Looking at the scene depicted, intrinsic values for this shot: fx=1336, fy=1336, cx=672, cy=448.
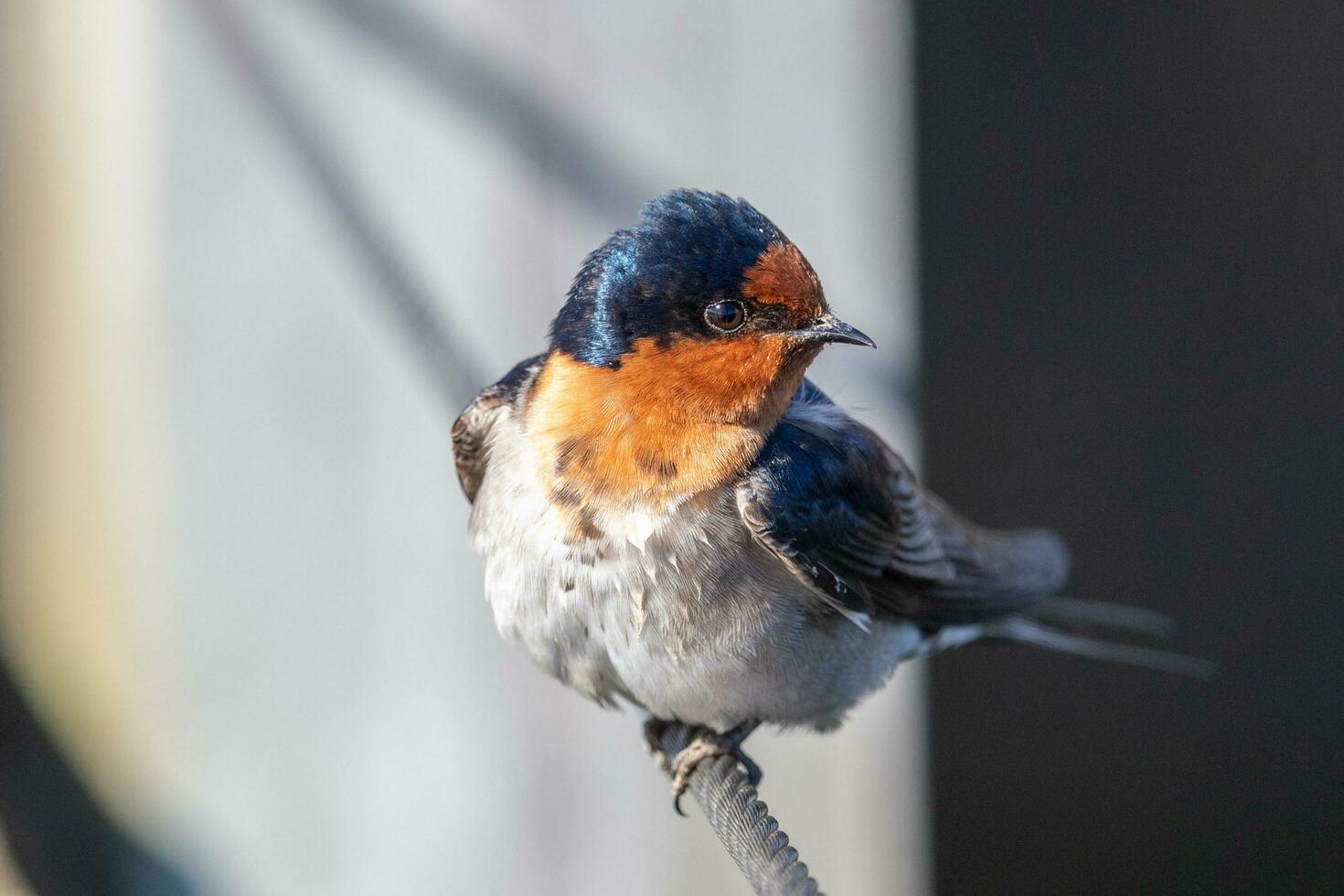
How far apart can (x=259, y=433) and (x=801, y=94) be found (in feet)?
5.06

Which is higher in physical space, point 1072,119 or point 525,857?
point 1072,119

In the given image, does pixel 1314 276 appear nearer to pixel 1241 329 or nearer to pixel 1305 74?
pixel 1241 329

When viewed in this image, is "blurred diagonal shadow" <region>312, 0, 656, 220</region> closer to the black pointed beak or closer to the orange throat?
the orange throat

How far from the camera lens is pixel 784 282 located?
1.20m

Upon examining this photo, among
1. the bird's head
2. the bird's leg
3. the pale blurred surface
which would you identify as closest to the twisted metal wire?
the bird's leg

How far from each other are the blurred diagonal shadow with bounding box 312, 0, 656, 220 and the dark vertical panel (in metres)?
0.68

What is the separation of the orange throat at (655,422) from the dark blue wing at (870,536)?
0.05 metres

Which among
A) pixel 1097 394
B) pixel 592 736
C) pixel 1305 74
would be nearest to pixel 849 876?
pixel 592 736

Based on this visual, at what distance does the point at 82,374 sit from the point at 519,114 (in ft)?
5.40

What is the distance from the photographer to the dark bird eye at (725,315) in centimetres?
121

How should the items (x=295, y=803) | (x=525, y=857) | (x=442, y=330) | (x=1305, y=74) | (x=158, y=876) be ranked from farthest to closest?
(x=158, y=876) → (x=295, y=803) → (x=525, y=857) → (x=1305, y=74) → (x=442, y=330)

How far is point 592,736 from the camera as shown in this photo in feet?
9.77

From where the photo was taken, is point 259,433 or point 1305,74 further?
point 259,433

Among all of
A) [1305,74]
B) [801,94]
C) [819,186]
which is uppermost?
[801,94]
